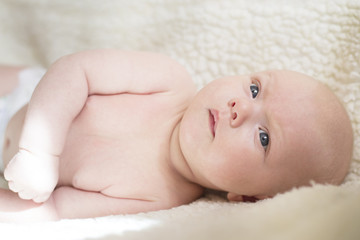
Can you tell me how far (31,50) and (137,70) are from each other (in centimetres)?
75

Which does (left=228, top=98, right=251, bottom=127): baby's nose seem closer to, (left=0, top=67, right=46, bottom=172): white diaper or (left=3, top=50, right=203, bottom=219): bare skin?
(left=3, top=50, right=203, bottom=219): bare skin

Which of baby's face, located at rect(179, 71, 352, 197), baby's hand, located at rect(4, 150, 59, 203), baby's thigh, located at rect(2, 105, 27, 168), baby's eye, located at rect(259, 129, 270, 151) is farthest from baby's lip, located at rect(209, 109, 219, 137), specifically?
baby's thigh, located at rect(2, 105, 27, 168)

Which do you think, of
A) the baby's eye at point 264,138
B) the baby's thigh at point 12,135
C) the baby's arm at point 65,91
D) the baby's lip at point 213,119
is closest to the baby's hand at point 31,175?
the baby's arm at point 65,91

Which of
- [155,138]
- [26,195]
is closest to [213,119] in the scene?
[155,138]

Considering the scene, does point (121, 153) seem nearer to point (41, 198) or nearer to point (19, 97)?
point (41, 198)

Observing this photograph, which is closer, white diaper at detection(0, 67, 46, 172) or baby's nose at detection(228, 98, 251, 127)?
baby's nose at detection(228, 98, 251, 127)

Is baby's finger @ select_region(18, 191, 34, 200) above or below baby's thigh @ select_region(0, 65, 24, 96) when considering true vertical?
below

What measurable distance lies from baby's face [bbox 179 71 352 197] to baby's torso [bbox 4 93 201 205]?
0.12 meters

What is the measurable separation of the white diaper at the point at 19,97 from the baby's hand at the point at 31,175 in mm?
408

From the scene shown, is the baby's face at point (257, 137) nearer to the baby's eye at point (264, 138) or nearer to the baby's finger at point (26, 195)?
the baby's eye at point (264, 138)

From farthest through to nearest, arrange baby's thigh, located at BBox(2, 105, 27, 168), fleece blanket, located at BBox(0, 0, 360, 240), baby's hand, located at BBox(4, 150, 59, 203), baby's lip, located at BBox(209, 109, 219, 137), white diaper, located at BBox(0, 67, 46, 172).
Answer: white diaper, located at BBox(0, 67, 46, 172) < baby's thigh, located at BBox(2, 105, 27, 168) < baby's lip, located at BBox(209, 109, 219, 137) < baby's hand, located at BBox(4, 150, 59, 203) < fleece blanket, located at BBox(0, 0, 360, 240)

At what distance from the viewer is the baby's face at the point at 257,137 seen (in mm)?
1106

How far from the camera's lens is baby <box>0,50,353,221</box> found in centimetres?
111

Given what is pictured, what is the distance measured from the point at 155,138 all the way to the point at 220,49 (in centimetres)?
41
